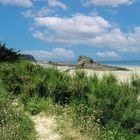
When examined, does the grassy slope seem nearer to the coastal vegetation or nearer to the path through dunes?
the coastal vegetation

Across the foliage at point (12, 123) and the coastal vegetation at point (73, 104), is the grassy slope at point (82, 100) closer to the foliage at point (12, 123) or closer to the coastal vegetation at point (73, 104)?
the coastal vegetation at point (73, 104)

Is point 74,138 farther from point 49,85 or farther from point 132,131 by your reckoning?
point 49,85

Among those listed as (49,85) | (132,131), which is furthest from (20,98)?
(132,131)

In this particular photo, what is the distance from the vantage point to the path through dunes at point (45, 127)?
12143 millimetres

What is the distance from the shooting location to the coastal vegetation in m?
12.3

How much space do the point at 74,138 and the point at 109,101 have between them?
5.65 feet

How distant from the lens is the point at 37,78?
15.0 meters

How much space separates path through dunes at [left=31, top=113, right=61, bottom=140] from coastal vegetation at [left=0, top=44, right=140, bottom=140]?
0.46ft

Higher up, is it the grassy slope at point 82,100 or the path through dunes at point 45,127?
the grassy slope at point 82,100

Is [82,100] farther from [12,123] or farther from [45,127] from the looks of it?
[12,123]

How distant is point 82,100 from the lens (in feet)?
44.7

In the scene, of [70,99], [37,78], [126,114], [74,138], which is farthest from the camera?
[37,78]

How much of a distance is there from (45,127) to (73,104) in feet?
3.86

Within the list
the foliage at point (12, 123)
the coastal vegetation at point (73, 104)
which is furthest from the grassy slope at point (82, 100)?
the foliage at point (12, 123)
